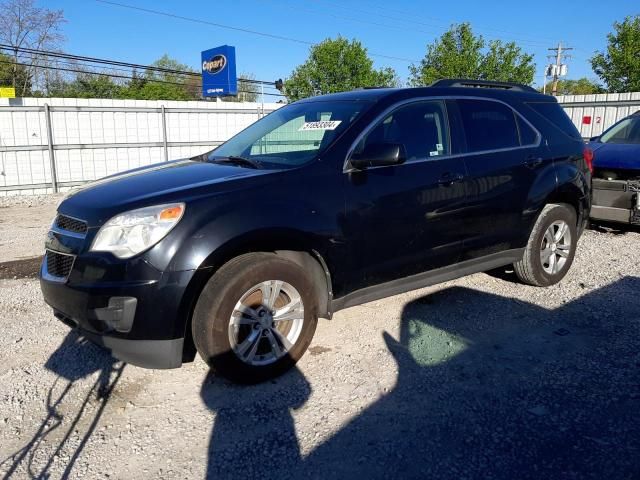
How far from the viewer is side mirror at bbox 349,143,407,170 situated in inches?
138

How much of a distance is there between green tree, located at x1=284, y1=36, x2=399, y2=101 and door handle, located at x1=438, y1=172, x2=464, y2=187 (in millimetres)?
30676

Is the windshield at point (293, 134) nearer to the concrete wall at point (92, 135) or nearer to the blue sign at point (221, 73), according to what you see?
the concrete wall at point (92, 135)

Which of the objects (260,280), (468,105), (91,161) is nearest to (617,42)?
(91,161)

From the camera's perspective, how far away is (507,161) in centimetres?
451

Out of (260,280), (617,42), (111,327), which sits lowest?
(111,327)

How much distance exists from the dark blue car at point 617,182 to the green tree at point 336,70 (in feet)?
90.3

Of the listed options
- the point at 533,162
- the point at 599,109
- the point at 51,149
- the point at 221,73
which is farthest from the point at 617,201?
the point at 221,73

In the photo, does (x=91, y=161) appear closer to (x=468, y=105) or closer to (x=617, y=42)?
(x=468, y=105)

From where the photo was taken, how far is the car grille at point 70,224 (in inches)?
123

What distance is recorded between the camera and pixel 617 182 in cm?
708

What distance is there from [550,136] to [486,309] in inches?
71.3

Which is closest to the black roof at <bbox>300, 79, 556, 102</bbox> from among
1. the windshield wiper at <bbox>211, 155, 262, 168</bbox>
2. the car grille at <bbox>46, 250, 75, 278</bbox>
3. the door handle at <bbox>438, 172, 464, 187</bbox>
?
the door handle at <bbox>438, 172, 464, 187</bbox>

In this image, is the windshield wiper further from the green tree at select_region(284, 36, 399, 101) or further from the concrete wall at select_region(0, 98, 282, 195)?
the green tree at select_region(284, 36, 399, 101)

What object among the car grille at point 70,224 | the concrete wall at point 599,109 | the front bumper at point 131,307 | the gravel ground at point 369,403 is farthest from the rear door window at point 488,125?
the concrete wall at point 599,109
